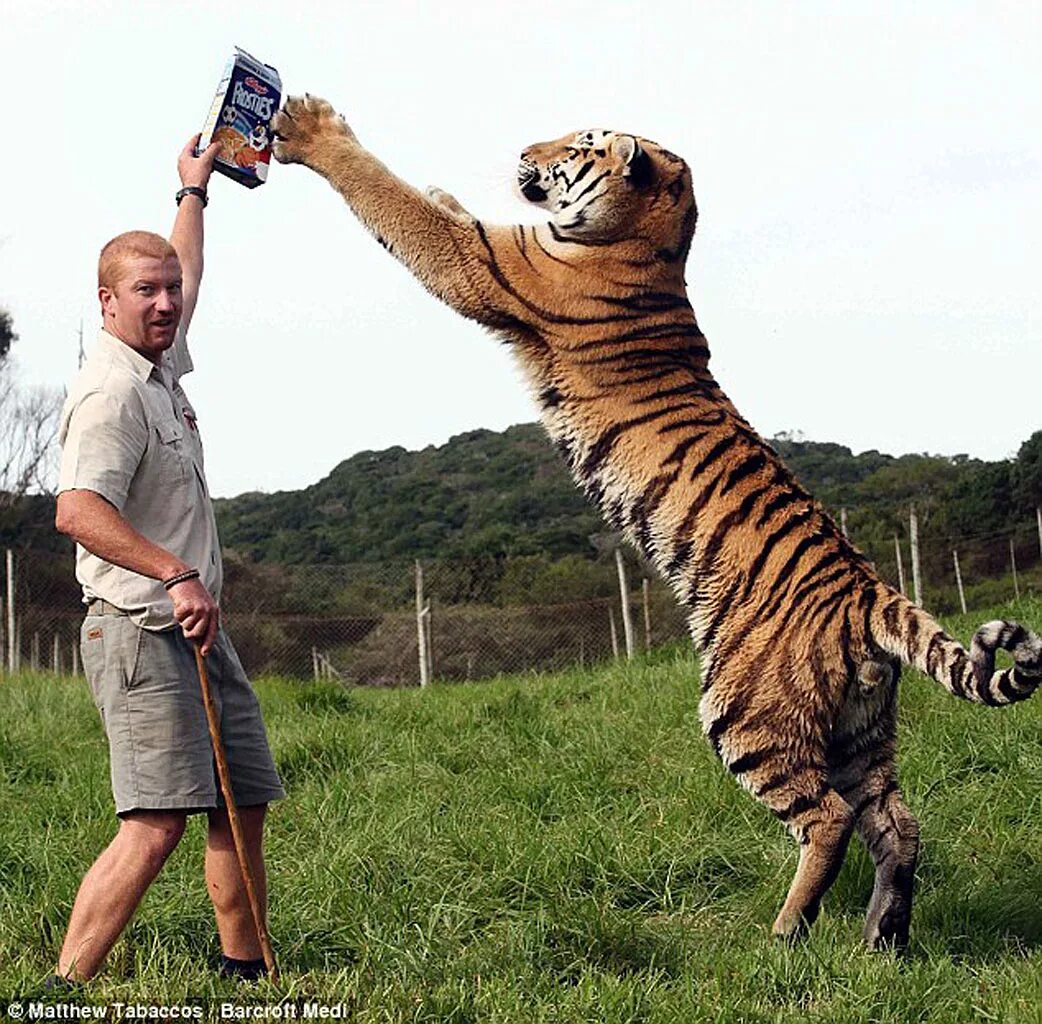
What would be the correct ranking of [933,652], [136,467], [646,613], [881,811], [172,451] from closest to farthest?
[136,467], [172,451], [933,652], [881,811], [646,613]

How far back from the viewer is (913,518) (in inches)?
521

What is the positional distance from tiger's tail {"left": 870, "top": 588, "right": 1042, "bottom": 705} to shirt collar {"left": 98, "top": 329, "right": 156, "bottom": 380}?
2.24m

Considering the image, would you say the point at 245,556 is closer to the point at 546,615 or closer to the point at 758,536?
the point at 546,615

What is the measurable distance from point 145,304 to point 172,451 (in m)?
0.39

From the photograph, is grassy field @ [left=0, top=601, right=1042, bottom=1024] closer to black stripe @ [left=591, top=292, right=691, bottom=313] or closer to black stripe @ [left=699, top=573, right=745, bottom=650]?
black stripe @ [left=699, top=573, right=745, bottom=650]

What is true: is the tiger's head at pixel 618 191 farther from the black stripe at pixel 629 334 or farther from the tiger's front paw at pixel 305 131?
the tiger's front paw at pixel 305 131

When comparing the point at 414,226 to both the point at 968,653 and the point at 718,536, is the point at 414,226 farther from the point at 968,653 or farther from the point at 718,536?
the point at 968,653

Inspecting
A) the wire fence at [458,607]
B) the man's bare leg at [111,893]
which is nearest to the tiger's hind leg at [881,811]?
the man's bare leg at [111,893]

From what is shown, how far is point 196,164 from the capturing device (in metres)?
4.16

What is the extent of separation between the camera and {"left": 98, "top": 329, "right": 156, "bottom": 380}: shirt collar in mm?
3574

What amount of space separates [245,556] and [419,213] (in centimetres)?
2072

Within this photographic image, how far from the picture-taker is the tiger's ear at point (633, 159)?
4.22 metres

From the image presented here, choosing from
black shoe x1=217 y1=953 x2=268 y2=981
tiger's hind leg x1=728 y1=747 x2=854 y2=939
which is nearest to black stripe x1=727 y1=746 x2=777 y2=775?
tiger's hind leg x1=728 y1=747 x2=854 y2=939

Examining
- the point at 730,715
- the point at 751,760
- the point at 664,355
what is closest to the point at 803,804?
the point at 751,760
